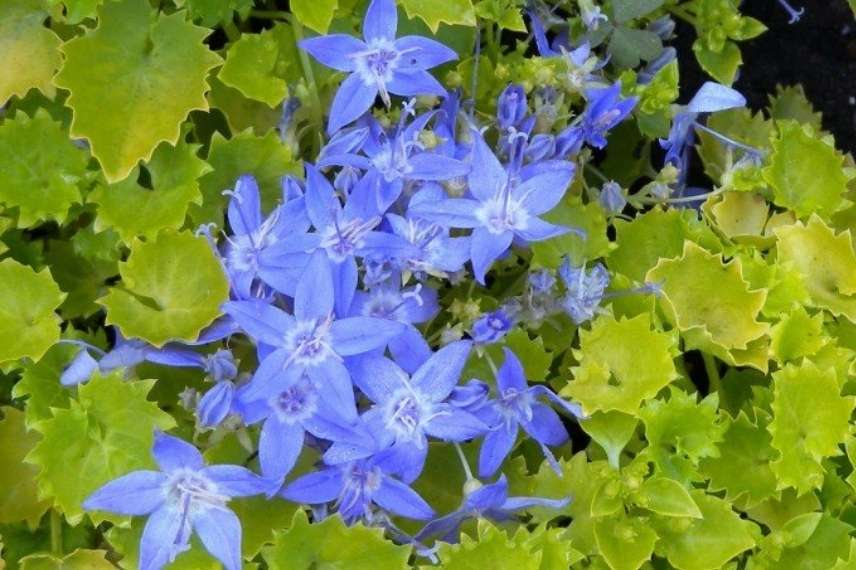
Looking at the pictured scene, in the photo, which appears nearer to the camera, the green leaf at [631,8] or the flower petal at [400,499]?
the flower petal at [400,499]

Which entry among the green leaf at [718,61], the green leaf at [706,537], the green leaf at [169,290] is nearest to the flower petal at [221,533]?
the green leaf at [169,290]

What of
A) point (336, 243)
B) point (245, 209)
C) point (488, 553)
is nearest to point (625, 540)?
point (488, 553)

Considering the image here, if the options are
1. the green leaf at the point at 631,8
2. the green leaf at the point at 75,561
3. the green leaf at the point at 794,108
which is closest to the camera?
the green leaf at the point at 75,561

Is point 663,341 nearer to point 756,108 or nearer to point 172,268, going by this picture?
point 172,268

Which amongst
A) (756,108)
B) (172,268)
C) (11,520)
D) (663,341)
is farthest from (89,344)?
(756,108)

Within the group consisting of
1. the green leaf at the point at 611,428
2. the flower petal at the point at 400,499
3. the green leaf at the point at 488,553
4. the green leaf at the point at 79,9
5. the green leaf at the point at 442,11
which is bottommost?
the green leaf at the point at 488,553

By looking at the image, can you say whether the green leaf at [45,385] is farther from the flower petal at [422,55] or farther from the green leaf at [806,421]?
the green leaf at [806,421]
